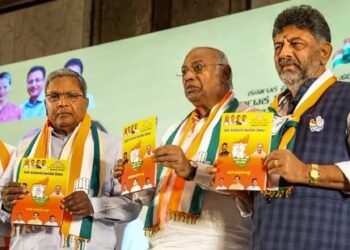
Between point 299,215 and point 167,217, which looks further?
point 167,217

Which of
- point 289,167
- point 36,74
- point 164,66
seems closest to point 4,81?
point 36,74

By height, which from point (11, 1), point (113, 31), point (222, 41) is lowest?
point (222, 41)

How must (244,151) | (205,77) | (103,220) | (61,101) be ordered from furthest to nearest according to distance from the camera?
(61,101) → (103,220) → (205,77) → (244,151)

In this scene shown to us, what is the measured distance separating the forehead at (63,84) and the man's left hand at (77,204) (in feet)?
1.77

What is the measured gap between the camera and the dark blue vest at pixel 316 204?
2.54 metres

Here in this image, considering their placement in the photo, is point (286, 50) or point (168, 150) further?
point (168, 150)

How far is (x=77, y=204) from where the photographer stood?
3.48 metres

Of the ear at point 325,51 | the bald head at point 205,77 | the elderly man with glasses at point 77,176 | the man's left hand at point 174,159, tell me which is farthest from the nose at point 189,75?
the ear at point 325,51

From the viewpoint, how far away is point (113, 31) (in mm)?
5746

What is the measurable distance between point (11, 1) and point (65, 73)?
8.96 ft

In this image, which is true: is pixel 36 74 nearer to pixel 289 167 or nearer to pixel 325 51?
pixel 325 51

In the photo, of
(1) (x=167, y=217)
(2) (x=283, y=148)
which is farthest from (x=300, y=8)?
(1) (x=167, y=217)

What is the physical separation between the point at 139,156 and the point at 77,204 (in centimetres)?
50

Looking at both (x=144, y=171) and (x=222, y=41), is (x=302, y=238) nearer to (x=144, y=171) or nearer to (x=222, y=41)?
(x=144, y=171)
